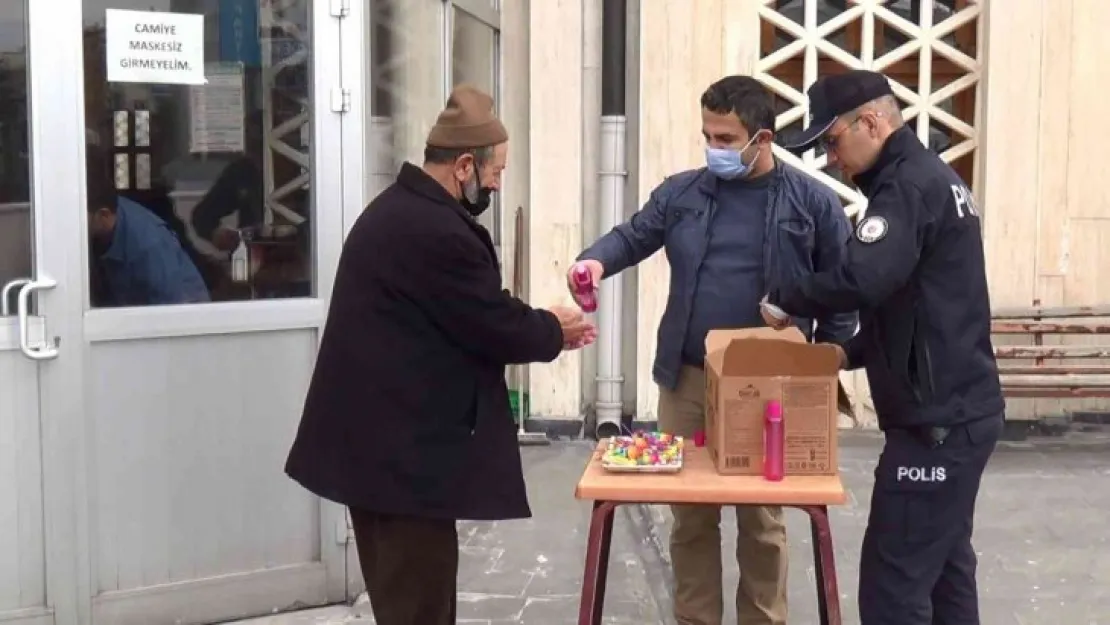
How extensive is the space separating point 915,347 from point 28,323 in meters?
2.62

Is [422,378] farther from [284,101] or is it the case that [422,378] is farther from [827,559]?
[284,101]

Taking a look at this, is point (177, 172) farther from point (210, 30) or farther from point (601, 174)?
point (601, 174)

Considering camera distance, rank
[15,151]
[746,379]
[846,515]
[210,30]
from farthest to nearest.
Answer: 1. [846,515]
2. [210,30]
3. [15,151]
4. [746,379]

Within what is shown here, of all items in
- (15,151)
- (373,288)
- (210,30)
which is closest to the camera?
(373,288)

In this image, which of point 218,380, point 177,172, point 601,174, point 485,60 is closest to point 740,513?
point 218,380

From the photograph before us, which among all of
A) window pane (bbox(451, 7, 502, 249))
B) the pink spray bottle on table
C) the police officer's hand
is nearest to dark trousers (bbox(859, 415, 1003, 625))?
the pink spray bottle on table

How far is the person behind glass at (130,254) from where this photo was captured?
416 centimetres

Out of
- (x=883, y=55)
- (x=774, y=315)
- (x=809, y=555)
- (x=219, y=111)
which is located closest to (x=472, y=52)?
(x=883, y=55)

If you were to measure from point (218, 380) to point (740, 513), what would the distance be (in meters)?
1.76

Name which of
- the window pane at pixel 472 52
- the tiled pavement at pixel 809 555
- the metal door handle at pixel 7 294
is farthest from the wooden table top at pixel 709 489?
the window pane at pixel 472 52

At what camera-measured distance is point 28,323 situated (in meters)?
4.04

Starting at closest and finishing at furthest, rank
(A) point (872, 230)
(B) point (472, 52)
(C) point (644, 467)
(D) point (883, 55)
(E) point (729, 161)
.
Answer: (A) point (872, 230), (C) point (644, 467), (E) point (729, 161), (B) point (472, 52), (D) point (883, 55)

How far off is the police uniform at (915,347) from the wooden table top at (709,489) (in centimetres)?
22

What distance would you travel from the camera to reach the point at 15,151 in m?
4.05
